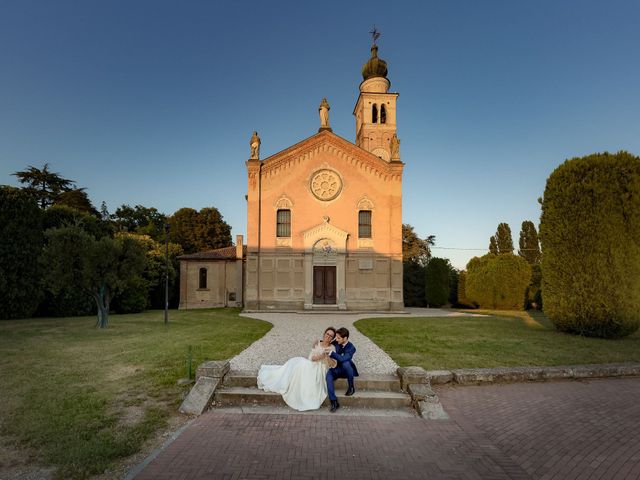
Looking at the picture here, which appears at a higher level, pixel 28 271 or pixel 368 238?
pixel 368 238

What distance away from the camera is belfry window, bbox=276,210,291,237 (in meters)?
24.3

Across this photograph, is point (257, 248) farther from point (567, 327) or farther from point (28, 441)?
point (28, 441)

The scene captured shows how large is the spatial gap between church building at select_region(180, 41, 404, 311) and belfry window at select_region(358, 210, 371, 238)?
0.22 ft

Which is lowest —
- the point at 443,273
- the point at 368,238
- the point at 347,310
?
the point at 347,310

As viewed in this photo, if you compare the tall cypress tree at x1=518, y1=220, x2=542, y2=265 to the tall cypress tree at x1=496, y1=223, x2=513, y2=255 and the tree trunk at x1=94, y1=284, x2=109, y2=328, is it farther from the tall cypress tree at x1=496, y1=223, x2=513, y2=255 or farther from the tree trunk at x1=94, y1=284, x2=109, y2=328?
the tree trunk at x1=94, y1=284, x2=109, y2=328

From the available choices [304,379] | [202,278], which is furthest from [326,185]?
[304,379]

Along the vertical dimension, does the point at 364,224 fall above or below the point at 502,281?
above

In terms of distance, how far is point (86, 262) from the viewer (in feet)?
49.8

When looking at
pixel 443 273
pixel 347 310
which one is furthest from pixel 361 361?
pixel 443 273

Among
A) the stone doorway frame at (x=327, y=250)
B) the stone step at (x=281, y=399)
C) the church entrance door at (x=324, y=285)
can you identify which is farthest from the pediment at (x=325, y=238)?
the stone step at (x=281, y=399)

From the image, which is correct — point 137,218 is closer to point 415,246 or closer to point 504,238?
point 415,246

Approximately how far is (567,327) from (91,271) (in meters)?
18.9

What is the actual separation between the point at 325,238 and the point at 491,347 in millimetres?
14218

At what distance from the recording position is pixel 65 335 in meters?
13.4
